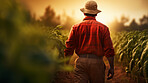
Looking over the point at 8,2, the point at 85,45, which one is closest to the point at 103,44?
the point at 85,45

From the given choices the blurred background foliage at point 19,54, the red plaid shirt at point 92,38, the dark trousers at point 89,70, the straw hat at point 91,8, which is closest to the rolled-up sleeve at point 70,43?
the red plaid shirt at point 92,38

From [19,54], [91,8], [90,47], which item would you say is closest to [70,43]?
[90,47]

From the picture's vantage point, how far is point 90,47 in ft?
7.20

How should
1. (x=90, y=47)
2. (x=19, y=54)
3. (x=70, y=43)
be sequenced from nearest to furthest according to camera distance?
1. (x=19, y=54)
2. (x=90, y=47)
3. (x=70, y=43)

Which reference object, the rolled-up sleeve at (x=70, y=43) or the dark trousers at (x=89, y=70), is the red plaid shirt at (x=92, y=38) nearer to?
the rolled-up sleeve at (x=70, y=43)

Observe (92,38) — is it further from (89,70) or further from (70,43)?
(89,70)

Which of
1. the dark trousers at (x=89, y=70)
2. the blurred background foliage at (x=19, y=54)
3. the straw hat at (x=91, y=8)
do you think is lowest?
the dark trousers at (x=89, y=70)

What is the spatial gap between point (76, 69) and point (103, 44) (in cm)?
55

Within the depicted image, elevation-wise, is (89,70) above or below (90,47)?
below

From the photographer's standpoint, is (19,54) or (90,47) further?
(90,47)

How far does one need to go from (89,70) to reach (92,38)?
47cm

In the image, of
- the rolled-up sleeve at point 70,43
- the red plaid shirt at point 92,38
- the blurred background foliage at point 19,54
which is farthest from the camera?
the rolled-up sleeve at point 70,43

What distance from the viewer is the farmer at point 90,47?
2.21 m

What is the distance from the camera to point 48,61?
0.46 metres
